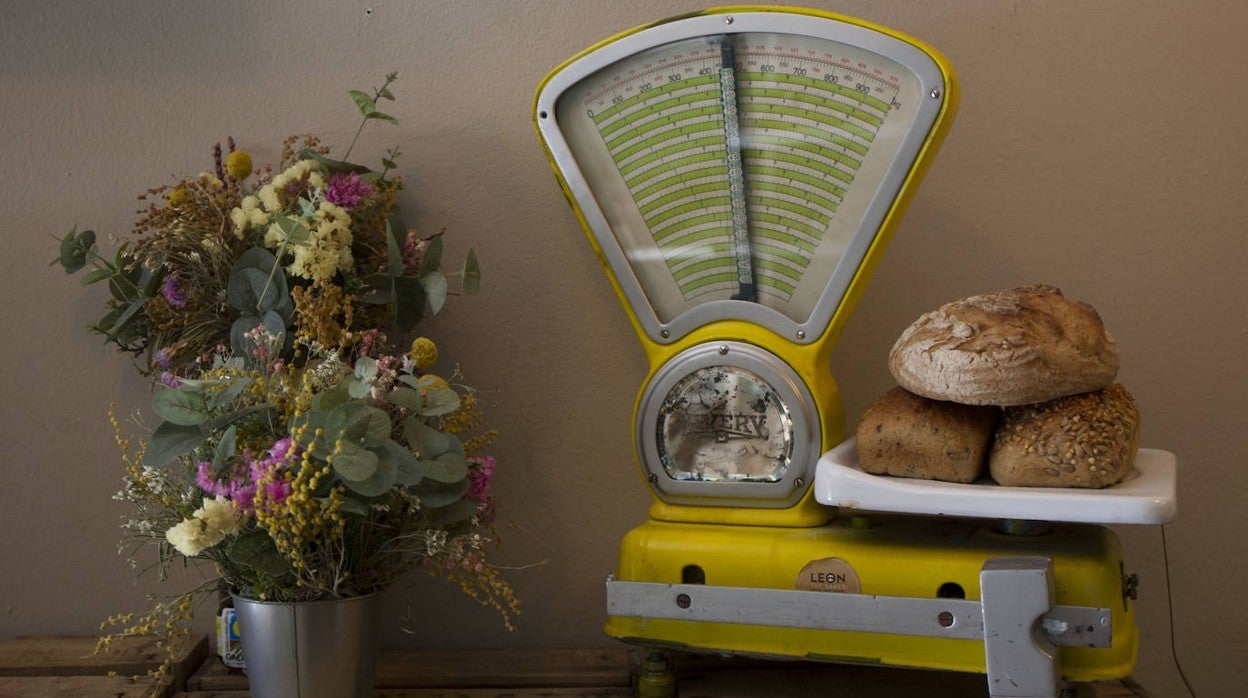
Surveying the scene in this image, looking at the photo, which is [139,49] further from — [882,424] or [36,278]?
[882,424]

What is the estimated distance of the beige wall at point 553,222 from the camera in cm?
148

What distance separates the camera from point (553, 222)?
1.55 m

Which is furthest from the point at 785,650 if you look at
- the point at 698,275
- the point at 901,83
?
the point at 901,83

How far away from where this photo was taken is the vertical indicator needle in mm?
1274

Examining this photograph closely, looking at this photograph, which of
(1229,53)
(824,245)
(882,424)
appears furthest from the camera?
(1229,53)

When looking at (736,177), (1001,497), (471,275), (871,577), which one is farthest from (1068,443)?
(471,275)

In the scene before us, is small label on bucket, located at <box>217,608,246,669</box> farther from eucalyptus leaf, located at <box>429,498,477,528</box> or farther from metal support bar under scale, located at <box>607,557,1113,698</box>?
metal support bar under scale, located at <box>607,557,1113,698</box>

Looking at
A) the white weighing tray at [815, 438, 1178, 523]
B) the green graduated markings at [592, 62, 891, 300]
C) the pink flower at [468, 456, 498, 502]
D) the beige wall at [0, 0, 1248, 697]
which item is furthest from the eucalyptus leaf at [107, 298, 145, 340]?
the white weighing tray at [815, 438, 1178, 523]

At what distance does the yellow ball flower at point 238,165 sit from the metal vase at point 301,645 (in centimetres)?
52

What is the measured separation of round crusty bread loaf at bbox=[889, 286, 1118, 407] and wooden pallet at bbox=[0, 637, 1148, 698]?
16.4 inches

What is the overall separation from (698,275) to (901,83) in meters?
0.30

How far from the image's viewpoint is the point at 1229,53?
4.80ft

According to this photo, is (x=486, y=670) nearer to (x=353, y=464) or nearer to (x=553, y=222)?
(x=353, y=464)

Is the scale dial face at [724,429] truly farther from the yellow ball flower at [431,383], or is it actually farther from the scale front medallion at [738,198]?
the yellow ball flower at [431,383]
